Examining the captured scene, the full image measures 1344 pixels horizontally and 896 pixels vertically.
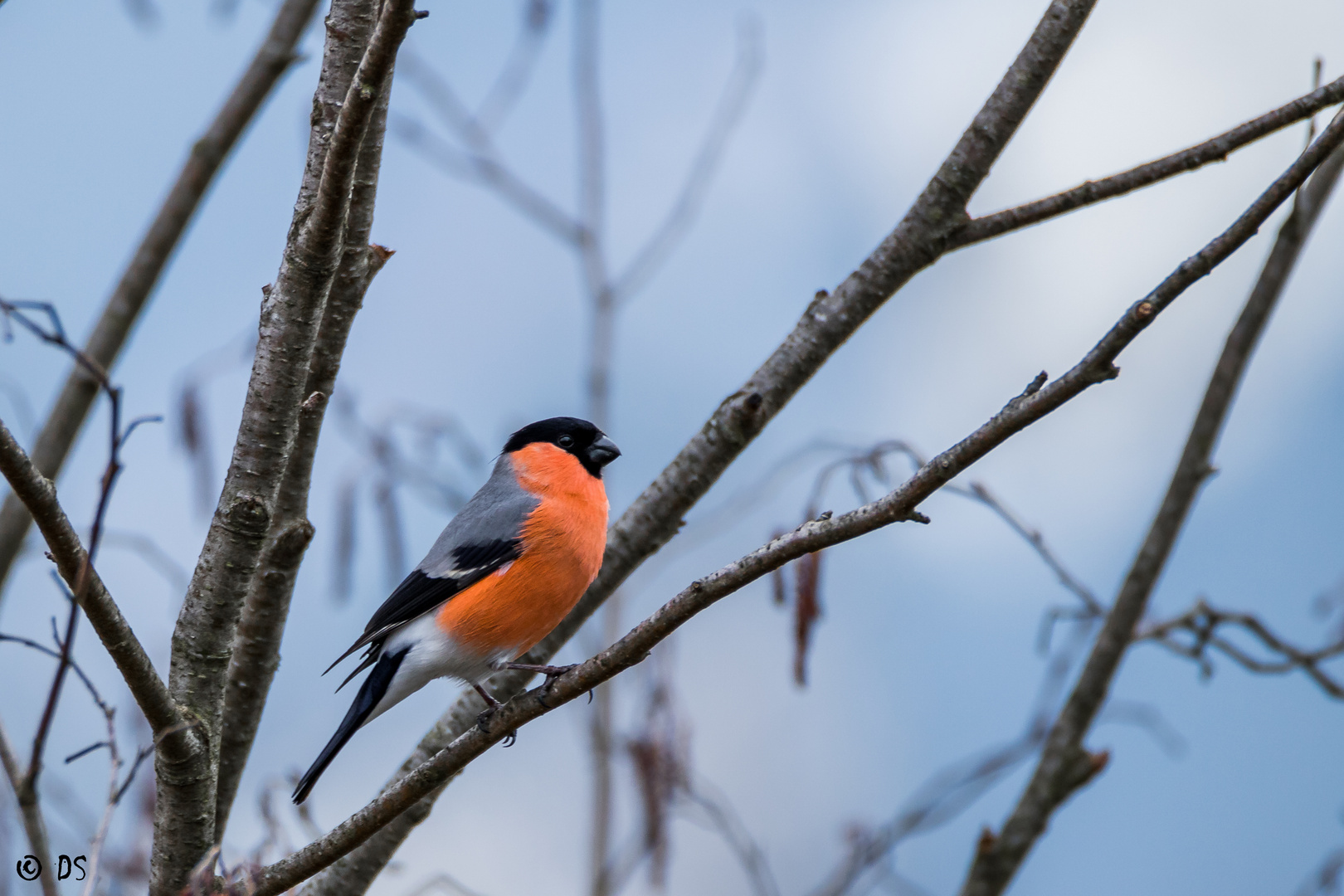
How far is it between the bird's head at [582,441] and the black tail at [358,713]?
130cm

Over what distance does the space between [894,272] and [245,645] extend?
2.04 m

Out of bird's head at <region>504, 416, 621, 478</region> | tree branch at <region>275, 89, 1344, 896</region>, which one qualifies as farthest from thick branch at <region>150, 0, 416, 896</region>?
bird's head at <region>504, 416, 621, 478</region>

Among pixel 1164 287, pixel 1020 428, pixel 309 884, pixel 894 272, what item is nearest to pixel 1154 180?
pixel 894 272

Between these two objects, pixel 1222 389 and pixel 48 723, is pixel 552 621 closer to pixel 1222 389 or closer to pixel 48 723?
pixel 48 723

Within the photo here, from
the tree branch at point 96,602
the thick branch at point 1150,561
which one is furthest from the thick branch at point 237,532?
the thick branch at point 1150,561

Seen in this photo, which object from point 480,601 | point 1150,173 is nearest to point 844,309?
point 1150,173

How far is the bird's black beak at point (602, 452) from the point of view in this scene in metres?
4.58

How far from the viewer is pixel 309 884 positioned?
3.18m

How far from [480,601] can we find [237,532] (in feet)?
4.14

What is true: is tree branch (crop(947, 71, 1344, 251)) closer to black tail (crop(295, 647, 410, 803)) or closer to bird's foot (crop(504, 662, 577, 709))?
bird's foot (crop(504, 662, 577, 709))

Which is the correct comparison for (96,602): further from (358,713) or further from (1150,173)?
(1150,173)

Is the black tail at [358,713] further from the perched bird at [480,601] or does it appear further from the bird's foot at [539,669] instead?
the bird's foot at [539,669]

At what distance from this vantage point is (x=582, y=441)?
462 cm

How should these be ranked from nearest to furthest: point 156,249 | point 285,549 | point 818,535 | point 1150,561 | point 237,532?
1. point 818,535
2. point 237,532
3. point 285,549
4. point 1150,561
5. point 156,249
